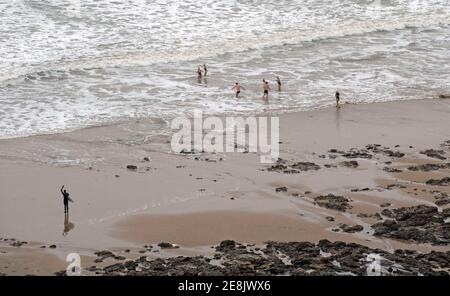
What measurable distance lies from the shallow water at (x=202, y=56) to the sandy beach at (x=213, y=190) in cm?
236

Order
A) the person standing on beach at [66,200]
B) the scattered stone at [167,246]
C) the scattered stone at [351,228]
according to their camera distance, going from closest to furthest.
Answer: the scattered stone at [167,246]
the scattered stone at [351,228]
the person standing on beach at [66,200]

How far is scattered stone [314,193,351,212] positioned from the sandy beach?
0.10 feet

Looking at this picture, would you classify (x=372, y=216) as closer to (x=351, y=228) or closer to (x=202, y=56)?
(x=351, y=228)

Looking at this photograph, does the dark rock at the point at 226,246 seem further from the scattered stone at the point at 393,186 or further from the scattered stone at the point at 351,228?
the scattered stone at the point at 393,186

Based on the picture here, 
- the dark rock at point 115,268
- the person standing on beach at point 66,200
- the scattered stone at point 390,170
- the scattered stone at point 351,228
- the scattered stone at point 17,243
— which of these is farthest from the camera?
the scattered stone at point 390,170

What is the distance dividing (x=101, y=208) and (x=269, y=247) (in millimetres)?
4322

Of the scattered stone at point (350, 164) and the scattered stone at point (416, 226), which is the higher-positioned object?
the scattered stone at point (350, 164)

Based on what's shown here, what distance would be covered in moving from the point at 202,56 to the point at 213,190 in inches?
584

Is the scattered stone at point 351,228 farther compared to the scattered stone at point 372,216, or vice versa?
the scattered stone at point 372,216

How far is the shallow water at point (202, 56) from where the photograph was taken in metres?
24.7

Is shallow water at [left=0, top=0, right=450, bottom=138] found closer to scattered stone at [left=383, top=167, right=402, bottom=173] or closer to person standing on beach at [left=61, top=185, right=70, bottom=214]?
person standing on beach at [left=61, top=185, right=70, bottom=214]

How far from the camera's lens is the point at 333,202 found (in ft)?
53.8

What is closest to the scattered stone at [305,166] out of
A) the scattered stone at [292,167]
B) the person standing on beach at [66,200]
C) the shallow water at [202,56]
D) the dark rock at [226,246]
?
the scattered stone at [292,167]
